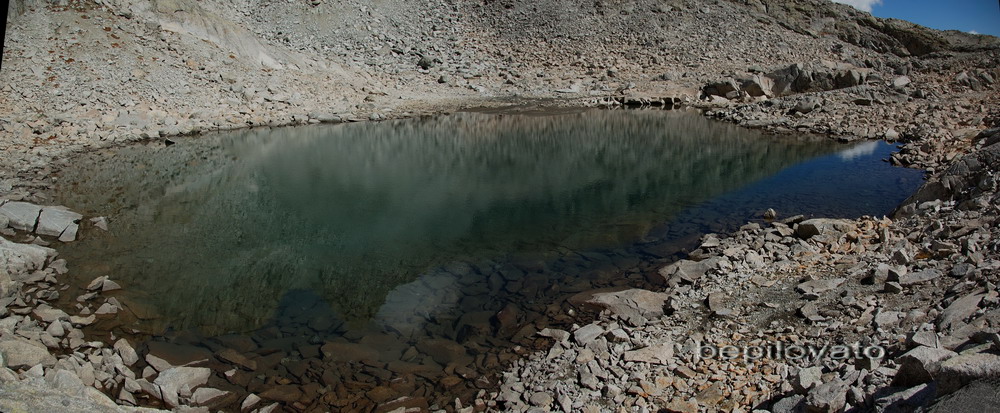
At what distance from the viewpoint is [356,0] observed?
46031mm

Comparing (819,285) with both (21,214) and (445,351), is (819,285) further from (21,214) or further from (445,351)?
(21,214)

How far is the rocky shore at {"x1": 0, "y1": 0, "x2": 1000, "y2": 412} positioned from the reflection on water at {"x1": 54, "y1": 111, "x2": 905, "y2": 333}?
1.17m

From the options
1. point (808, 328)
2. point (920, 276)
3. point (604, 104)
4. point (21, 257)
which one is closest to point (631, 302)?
point (808, 328)

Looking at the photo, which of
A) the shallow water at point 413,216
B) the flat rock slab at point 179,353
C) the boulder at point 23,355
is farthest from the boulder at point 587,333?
the boulder at point 23,355

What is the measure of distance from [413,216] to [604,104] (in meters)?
24.1

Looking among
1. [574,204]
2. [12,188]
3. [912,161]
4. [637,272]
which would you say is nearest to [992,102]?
[912,161]

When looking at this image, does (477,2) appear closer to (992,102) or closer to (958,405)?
(992,102)

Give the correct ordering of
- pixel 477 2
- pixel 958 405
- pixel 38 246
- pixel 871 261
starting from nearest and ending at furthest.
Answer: pixel 958 405, pixel 871 261, pixel 38 246, pixel 477 2

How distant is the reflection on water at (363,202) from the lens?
32.8 feet

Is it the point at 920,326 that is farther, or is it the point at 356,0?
the point at 356,0

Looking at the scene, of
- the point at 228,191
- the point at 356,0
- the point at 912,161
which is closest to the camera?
the point at 228,191

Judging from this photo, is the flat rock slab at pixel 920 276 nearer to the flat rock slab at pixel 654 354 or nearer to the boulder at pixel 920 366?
the boulder at pixel 920 366

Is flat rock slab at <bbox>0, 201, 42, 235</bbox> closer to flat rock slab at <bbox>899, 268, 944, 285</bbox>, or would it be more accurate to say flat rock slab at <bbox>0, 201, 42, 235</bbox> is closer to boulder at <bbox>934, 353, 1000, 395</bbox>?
boulder at <bbox>934, 353, 1000, 395</bbox>

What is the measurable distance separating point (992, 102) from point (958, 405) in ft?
90.3
